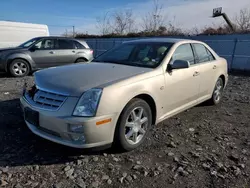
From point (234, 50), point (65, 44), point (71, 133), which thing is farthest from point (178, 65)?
point (234, 50)

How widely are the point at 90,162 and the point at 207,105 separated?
3519 mm

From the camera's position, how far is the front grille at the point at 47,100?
295 cm

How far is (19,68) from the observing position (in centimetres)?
→ 934

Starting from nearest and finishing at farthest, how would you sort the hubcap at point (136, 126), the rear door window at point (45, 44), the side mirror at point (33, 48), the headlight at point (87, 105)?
the headlight at point (87, 105)
the hubcap at point (136, 126)
the side mirror at point (33, 48)
the rear door window at point (45, 44)

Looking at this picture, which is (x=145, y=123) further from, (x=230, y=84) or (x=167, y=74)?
(x=230, y=84)

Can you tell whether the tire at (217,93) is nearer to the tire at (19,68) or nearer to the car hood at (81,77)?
the car hood at (81,77)

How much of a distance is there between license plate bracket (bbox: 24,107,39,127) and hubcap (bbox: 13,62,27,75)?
6.59m

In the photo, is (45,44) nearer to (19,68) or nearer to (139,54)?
(19,68)

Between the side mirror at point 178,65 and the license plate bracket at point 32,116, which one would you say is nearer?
the license plate bracket at point 32,116

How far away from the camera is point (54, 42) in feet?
32.9

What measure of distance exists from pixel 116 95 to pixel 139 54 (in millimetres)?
1505

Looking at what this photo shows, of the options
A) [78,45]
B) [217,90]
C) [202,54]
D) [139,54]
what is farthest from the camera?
[78,45]

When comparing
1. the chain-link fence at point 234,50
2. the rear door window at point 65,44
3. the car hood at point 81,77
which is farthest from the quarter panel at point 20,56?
the chain-link fence at point 234,50

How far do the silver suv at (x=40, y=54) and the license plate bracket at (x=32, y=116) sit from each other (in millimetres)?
6596
